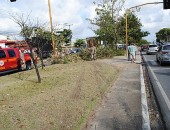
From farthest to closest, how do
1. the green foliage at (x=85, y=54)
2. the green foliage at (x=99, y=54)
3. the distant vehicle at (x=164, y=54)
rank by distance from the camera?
the green foliage at (x=99, y=54) < the green foliage at (x=85, y=54) < the distant vehicle at (x=164, y=54)

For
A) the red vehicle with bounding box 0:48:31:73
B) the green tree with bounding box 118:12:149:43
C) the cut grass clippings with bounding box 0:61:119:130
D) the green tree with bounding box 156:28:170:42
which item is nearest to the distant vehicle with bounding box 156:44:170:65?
the red vehicle with bounding box 0:48:31:73

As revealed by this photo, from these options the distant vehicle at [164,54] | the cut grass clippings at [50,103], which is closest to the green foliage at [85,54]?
the distant vehicle at [164,54]

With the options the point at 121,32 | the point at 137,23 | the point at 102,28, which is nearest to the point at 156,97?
the point at 102,28

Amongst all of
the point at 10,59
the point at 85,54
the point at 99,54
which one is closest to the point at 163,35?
the point at 99,54

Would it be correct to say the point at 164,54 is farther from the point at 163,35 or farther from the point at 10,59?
the point at 163,35

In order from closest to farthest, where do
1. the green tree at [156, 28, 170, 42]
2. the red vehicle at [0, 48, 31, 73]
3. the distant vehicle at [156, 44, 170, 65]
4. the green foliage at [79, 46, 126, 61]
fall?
the red vehicle at [0, 48, 31, 73]
the distant vehicle at [156, 44, 170, 65]
the green foliage at [79, 46, 126, 61]
the green tree at [156, 28, 170, 42]

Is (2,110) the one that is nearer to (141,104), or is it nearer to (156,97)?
(141,104)

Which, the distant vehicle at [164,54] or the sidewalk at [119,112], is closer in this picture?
the sidewalk at [119,112]

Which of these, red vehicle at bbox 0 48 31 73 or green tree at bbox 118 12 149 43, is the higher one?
green tree at bbox 118 12 149 43

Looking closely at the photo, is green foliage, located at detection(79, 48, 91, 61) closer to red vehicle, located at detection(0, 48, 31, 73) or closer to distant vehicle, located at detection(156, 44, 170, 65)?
distant vehicle, located at detection(156, 44, 170, 65)

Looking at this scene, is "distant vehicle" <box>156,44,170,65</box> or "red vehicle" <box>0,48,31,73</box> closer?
"red vehicle" <box>0,48,31,73</box>

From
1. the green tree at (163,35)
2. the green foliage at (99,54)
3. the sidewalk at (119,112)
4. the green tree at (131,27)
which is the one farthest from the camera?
the green tree at (163,35)

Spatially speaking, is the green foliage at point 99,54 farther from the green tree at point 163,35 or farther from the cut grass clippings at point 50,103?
the green tree at point 163,35

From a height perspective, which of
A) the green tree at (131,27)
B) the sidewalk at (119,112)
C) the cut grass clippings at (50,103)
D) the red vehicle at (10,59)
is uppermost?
the green tree at (131,27)
